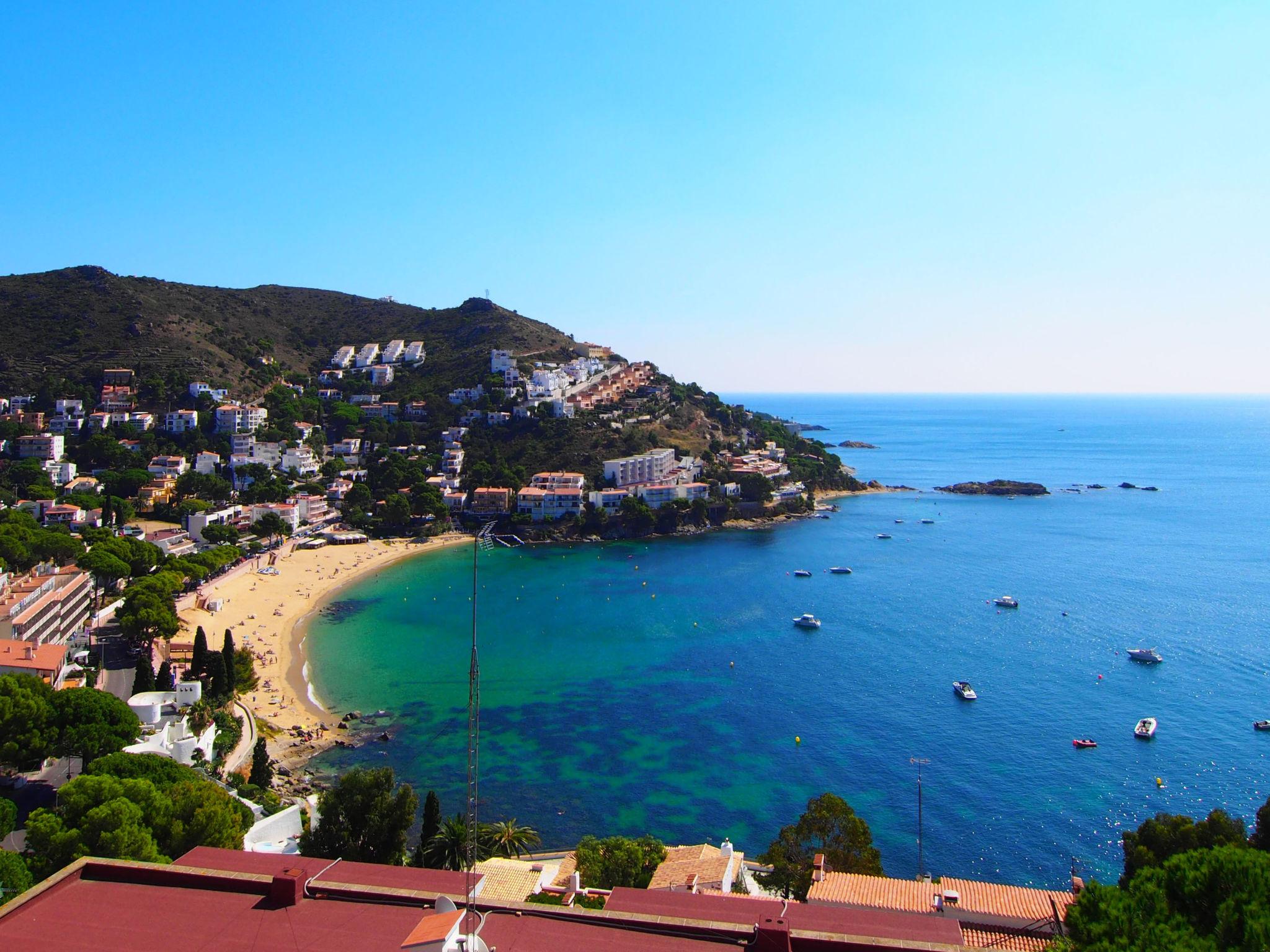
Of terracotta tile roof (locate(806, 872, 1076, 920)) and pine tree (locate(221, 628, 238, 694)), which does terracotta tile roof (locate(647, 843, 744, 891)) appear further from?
pine tree (locate(221, 628, 238, 694))

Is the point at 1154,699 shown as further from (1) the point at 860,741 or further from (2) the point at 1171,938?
(2) the point at 1171,938

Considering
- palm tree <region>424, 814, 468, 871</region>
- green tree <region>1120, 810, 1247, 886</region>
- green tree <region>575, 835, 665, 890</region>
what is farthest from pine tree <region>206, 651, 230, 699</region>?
green tree <region>1120, 810, 1247, 886</region>

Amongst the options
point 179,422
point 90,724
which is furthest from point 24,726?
point 179,422

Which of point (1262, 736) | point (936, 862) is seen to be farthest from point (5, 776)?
point (1262, 736)

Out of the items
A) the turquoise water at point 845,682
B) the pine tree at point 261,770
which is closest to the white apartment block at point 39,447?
the turquoise water at point 845,682

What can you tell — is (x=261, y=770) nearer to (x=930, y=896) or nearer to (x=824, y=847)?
(x=824, y=847)

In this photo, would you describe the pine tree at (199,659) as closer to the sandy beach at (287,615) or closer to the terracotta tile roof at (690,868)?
the sandy beach at (287,615)
